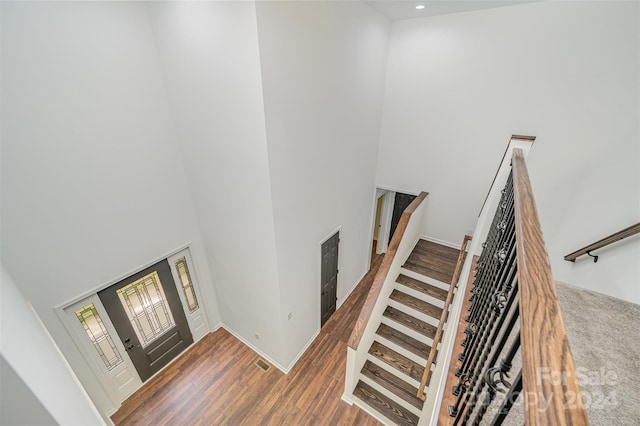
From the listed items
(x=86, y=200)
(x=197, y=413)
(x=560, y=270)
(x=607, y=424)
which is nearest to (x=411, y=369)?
(x=560, y=270)

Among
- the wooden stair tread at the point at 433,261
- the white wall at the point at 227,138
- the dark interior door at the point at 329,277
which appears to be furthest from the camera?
the wooden stair tread at the point at 433,261

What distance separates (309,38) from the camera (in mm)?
2568

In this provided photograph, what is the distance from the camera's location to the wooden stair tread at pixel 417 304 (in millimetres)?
Answer: 3869

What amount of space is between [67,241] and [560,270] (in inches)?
231

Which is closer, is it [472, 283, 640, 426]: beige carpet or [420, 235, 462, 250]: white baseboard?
[472, 283, 640, 426]: beige carpet

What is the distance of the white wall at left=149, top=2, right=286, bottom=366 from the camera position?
2.27 metres

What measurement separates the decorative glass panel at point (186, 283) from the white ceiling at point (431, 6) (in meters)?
4.49

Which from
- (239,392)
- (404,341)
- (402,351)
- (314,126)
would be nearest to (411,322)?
(404,341)

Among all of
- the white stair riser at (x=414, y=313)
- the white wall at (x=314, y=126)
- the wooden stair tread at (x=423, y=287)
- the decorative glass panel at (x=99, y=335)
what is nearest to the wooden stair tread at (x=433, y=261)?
the wooden stair tread at (x=423, y=287)

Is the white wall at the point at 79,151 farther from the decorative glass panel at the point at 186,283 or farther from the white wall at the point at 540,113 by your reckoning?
the white wall at the point at 540,113

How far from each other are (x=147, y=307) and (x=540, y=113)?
619 cm

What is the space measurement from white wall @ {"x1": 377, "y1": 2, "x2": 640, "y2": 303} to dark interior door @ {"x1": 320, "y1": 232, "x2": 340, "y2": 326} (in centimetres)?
213

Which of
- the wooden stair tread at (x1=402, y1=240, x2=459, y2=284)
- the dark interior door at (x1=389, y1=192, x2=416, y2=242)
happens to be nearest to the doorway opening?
the wooden stair tread at (x1=402, y1=240, x2=459, y2=284)

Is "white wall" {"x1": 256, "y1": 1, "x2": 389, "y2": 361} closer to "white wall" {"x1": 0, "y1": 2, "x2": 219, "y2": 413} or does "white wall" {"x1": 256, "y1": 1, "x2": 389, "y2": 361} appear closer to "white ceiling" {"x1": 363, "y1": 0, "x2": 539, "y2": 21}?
"white ceiling" {"x1": 363, "y1": 0, "x2": 539, "y2": 21}
